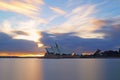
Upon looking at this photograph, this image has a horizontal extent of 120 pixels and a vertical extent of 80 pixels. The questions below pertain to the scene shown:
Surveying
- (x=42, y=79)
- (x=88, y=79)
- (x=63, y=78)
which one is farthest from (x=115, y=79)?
(x=42, y=79)

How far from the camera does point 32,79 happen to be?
162 feet

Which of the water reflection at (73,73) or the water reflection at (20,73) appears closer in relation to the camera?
the water reflection at (73,73)

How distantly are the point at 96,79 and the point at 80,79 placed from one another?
2.84 metres

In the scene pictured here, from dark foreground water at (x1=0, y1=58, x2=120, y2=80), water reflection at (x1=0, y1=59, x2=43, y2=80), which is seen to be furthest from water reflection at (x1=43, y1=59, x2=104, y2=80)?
water reflection at (x1=0, y1=59, x2=43, y2=80)

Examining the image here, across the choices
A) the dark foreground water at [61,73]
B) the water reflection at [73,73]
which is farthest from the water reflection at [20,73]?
the water reflection at [73,73]

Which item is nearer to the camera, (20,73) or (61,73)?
(61,73)

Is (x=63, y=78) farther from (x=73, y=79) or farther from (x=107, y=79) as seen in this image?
(x=107, y=79)

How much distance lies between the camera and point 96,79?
→ 47.7 metres

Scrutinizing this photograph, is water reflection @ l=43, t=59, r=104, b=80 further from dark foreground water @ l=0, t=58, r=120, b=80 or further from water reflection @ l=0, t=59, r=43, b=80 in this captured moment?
water reflection @ l=0, t=59, r=43, b=80

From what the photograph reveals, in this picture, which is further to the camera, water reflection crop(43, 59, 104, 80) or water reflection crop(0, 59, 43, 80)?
water reflection crop(0, 59, 43, 80)

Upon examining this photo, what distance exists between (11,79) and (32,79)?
3.74 meters

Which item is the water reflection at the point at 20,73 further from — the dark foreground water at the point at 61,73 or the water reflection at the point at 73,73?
the water reflection at the point at 73,73

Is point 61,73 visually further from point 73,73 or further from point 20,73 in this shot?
point 20,73

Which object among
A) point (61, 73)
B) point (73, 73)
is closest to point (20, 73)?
point (61, 73)
